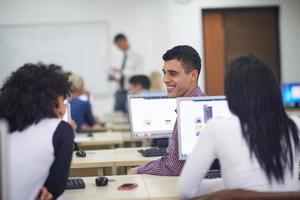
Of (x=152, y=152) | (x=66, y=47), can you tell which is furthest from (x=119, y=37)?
(x=152, y=152)

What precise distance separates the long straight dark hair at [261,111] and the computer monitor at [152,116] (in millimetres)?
1841

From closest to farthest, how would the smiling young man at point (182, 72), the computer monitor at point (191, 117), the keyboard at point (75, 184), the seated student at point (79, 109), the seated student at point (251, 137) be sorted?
the seated student at point (251, 137)
the keyboard at point (75, 184)
the computer monitor at point (191, 117)
the smiling young man at point (182, 72)
the seated student at point (79, 109)

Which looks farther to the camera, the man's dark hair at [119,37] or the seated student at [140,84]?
the man's dark hair at [119,37]

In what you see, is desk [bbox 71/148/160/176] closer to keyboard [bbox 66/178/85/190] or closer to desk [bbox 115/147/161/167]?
desk [bbox 115/147/161/167]

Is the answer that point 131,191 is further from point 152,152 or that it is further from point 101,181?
point 152,152

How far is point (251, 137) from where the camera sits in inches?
74.6

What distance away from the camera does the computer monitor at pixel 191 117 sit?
2727mm

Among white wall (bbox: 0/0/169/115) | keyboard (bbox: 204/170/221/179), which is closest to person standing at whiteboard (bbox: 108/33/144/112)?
white wall (bbox: 0/0/169/115)

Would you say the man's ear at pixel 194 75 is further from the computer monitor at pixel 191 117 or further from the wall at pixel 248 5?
the wall at pixel 248 5

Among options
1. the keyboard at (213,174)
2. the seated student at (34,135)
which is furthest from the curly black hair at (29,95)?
the keyboard at (213,174)

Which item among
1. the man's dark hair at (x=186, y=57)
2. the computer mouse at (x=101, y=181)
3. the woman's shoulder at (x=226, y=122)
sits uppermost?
the man's dark hair at (x=186, y=57)

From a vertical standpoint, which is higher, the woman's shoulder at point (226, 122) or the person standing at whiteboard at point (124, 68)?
the person standing at whiteboard at point (124, 68)

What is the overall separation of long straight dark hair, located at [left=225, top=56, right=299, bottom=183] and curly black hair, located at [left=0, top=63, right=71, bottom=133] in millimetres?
779

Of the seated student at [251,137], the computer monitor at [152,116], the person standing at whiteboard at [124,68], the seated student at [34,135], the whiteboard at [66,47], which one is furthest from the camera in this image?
the person standing at whiteboard at [124,68]
